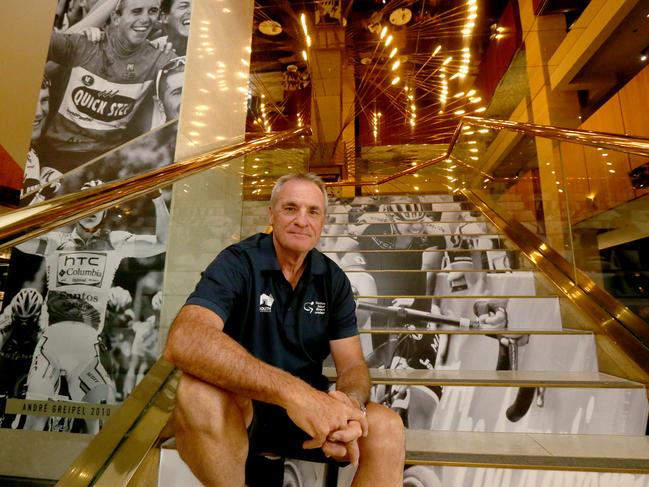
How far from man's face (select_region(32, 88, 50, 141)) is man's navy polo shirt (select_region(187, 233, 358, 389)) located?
5.80 feet

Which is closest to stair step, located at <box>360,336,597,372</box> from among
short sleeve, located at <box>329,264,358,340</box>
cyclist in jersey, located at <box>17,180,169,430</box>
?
short sleeve, located at <box>329,264,358,340</box>

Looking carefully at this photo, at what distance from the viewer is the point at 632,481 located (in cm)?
116

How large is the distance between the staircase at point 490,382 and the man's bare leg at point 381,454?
0.72ft

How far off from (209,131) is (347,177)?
789cm

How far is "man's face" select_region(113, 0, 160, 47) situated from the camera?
2.37 m

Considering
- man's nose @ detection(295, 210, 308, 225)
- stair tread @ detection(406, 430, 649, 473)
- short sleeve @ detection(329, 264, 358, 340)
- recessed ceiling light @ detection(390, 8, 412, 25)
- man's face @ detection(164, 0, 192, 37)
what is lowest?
stair tread @ detection(406, 430, 649, 473)

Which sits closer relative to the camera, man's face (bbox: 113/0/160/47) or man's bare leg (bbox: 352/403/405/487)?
man's bare leg (bbox: 352/403/405/487)

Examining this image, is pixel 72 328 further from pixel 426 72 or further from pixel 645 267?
pixel 426 72

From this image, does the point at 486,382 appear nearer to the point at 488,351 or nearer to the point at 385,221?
the point at 488,351

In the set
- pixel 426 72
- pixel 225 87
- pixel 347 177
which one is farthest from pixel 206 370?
pixel 347 177

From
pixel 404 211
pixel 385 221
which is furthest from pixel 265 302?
pixel 404 211

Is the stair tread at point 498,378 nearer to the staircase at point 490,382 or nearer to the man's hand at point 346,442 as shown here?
the staircase at point 490,382

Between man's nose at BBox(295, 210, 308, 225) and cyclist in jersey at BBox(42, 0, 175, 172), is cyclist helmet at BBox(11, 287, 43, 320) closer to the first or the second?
cyclist in jersey at BBox(42, 0, 175, 172)

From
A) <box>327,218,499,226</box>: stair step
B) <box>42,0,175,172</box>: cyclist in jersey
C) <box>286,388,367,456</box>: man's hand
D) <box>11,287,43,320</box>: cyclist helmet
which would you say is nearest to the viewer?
<box>286,388,367,456</box>: man's hand
